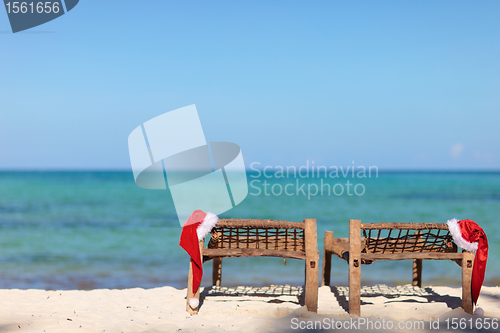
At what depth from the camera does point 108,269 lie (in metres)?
9.16

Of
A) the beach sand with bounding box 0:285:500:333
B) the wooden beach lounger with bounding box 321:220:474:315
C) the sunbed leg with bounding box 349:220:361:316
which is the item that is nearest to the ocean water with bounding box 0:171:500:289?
the beach sand with bounding box 0:285:500:333

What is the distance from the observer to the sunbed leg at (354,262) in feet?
15.6

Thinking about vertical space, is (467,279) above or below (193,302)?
below

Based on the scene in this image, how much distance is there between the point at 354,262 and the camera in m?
4.80

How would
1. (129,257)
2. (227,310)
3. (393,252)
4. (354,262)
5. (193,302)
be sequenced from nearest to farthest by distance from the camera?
(354,262)
(193,302)
(393,252)
(227,310)
(129,257)

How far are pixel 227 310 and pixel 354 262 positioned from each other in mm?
1674

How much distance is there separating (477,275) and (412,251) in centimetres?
75

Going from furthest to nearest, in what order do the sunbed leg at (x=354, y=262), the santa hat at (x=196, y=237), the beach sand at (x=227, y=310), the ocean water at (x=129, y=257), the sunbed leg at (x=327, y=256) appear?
the ocean water at (x=129, y=257) → the sunbed leg at (x=327, y=256) → the santa hat at (x=196, y=237) → the sunbed leg at (x=354, y=262) → the beach sand at (x=227, y=310)

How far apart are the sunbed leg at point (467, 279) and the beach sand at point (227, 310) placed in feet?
→ 0.38

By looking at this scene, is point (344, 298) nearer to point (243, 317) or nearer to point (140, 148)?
point (243, 317)

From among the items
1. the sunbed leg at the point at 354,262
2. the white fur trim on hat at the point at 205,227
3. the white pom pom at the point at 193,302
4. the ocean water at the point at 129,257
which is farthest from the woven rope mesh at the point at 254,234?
the ocean water at the point at 129,257

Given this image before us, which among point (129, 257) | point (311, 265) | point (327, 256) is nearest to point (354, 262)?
point (311, 265)

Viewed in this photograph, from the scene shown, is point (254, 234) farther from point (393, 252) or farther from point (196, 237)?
point (393, 252)

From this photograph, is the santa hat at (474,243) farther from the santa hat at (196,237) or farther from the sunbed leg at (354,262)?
the santa hat at (196,237)
